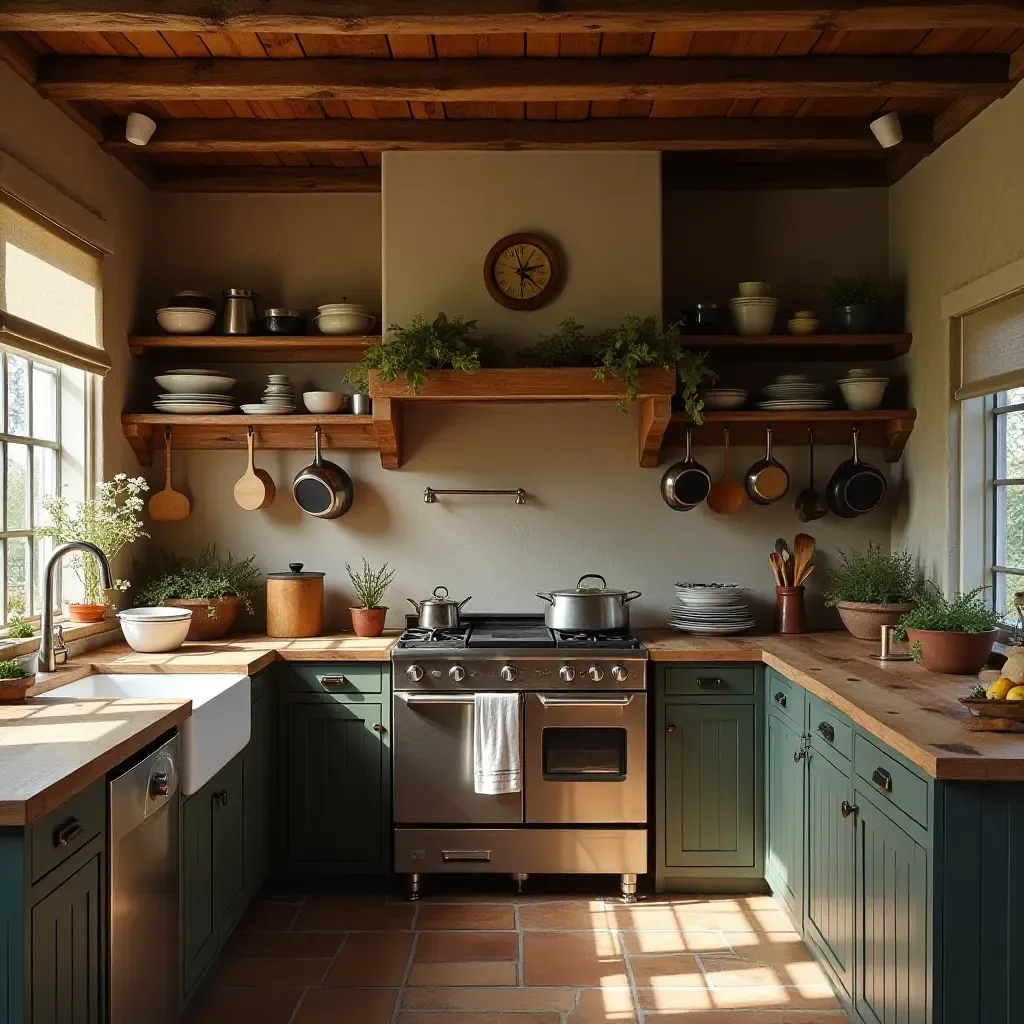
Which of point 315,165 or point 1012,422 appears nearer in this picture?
point 1012,422

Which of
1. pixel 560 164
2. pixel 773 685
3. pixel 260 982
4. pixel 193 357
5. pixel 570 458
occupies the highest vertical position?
pixel 560 164

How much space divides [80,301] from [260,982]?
238 centimetres

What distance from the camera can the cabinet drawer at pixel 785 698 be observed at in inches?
132

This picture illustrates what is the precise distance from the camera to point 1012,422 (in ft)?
11.7

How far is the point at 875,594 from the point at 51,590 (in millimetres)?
2851

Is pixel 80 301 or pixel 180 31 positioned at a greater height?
pixel 180 31

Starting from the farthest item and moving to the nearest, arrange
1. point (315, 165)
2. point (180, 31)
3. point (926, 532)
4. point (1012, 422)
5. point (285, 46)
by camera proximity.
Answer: point (315, 165) → point (926, 532) → point (1012, 422) → point (285, 46) → point (180, 31)

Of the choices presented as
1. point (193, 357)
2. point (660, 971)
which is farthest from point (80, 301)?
point (660, 971)

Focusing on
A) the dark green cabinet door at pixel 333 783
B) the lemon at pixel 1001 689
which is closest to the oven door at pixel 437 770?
the dark green cabinet door at pixel 333 783

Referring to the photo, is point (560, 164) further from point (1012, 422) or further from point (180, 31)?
point (1012, 422)

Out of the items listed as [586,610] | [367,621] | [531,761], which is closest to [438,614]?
[367,621]

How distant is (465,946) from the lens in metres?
3.41

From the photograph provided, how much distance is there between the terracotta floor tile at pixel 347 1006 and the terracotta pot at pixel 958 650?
190cm

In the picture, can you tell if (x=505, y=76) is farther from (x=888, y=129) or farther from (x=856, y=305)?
(x=856, y=305)
